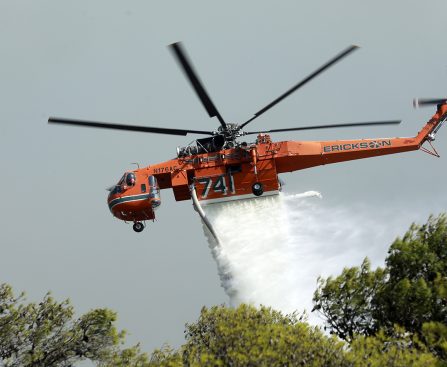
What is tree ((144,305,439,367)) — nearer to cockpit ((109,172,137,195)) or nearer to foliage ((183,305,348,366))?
foliage ((183,305,348,366))

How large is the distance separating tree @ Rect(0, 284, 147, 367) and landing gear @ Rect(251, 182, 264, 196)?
9173mm

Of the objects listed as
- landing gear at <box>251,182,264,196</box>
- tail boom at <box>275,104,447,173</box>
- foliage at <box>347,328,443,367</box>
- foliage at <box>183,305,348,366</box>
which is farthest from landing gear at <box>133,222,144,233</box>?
foliage at <box>347,328,443,367</box>

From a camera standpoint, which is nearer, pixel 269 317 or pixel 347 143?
pixel 269 317

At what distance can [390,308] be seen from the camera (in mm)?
37125

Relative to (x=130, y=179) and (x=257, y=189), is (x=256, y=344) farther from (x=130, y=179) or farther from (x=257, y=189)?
(x=130, y=179)

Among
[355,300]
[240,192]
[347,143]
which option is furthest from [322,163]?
[355,300]

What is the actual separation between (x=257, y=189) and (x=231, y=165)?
1786mm

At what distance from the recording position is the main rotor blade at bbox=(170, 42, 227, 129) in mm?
32156

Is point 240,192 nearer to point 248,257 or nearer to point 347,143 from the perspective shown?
point 248,257

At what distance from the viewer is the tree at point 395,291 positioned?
36188 millimetres

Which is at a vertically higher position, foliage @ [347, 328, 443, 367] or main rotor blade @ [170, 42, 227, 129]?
main rotor blade @ [170, 42, 227, 129]

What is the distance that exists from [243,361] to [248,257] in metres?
12.4

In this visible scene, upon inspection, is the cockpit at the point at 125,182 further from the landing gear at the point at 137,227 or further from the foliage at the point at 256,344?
the foliage at the point at 256,344

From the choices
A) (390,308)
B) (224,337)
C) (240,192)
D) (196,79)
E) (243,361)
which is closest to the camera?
(243,361)
